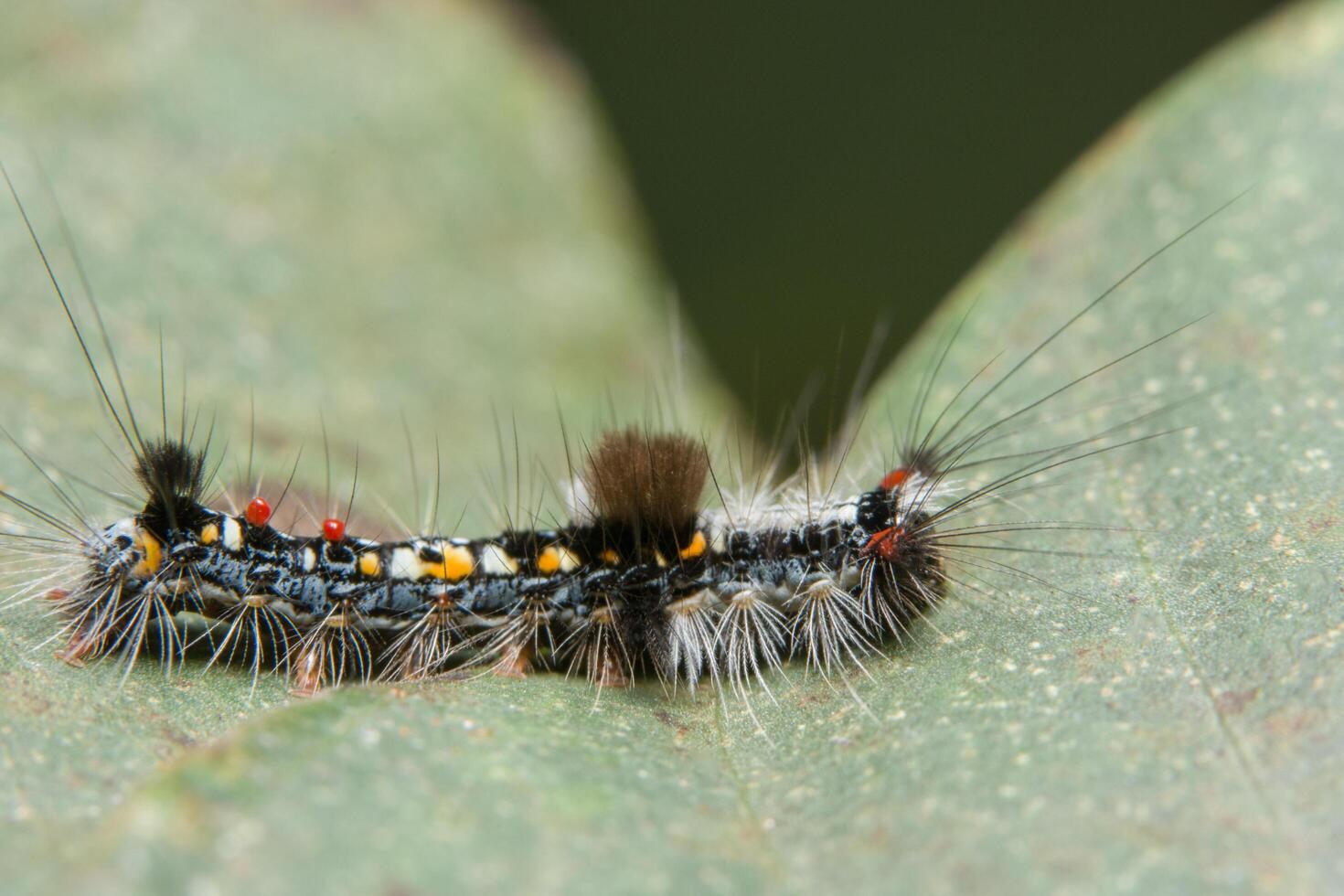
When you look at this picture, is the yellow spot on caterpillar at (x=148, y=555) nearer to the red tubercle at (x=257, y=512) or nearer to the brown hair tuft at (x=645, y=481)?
the red tubercle at (x=257, y=512)

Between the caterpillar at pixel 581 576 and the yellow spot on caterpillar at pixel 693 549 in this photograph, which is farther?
the yellow spot on caterpillar at pixel 693 549

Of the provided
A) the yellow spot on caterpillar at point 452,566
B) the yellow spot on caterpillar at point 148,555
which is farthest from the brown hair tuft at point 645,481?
the yellow spot on caterpillar at point 148,555

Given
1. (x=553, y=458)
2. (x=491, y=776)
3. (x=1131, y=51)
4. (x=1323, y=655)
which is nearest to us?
(x=491, y=776)

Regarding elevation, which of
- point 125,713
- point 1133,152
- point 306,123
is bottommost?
point 125,713

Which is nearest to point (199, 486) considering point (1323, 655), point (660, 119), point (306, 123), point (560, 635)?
point (560, 635)

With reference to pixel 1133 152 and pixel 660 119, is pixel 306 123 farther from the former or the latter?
pixel 1133 152

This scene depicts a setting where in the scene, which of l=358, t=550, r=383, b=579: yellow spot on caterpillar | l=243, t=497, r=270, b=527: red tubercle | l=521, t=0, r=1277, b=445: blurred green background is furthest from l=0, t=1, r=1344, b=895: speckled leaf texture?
l=521, t=0, r=1277, b=445: blurred green background

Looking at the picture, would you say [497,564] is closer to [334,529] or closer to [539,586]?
[539,586]
